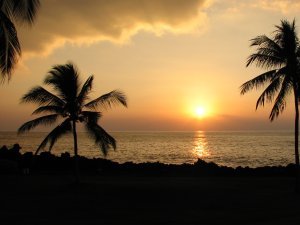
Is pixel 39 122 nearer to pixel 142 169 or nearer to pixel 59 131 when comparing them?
pixel 59 131

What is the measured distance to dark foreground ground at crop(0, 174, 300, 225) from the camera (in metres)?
12.8

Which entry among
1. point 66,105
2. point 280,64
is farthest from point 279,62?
point 66,105

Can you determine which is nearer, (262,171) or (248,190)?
(248,190)

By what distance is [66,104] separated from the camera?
20062 mm

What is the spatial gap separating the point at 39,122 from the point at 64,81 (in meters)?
2.46

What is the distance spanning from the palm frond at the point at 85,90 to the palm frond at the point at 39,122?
1.45m

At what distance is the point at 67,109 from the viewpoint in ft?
65.7

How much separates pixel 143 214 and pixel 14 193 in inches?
273

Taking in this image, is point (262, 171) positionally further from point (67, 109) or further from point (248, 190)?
point (67, 109)

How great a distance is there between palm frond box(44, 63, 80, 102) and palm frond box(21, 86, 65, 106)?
352 millimetres

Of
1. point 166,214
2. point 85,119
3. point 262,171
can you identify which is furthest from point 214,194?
point 262,171

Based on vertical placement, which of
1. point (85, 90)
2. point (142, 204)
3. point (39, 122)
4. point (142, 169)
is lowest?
point (142, 169)

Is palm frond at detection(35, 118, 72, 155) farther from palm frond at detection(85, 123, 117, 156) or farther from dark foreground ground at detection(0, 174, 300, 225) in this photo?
dark foreground ground at detection(0, 174, 300, 225)

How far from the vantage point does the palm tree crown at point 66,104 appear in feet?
65.4
